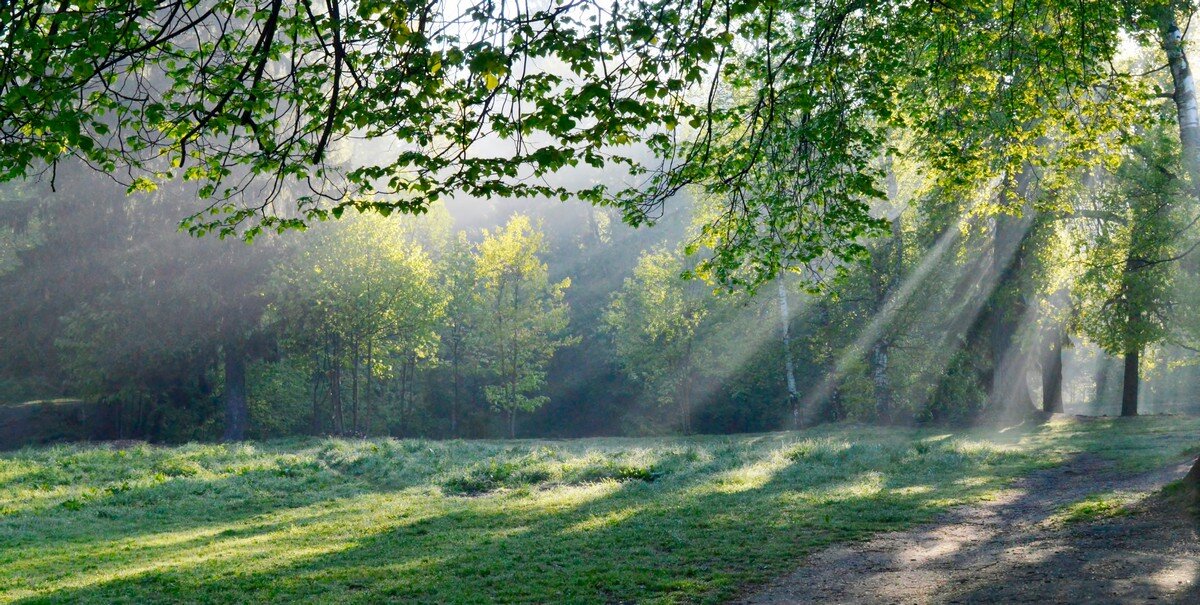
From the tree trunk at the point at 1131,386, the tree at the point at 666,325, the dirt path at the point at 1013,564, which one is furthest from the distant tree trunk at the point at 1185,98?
the tree at the point at 666,325

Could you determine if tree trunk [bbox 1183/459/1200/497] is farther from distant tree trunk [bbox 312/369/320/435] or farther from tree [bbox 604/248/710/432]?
distant tree trunk [bbox 312/369/320/435]

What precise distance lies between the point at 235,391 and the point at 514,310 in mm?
13213

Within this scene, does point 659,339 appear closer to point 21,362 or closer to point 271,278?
point 271,278

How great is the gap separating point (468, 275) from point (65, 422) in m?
19.8

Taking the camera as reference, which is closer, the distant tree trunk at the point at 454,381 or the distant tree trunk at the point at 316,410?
the distant tree trunk at the point at 316,410

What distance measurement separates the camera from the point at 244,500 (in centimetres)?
1491

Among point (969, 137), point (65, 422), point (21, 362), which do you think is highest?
point (969, 137)

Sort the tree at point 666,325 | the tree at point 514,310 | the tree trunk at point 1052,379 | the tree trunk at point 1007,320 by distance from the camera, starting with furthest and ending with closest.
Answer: the tree at point 514,310 < the tree at point 666,325 < the tree trunk at point 1052,379 < the tree trunk at point 1007,320

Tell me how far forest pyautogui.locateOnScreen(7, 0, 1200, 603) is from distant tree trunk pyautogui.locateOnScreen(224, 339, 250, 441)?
0.12m

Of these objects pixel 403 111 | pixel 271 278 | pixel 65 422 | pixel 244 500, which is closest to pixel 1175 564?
pixel 403 111

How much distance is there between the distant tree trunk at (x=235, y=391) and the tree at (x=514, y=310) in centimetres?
1168

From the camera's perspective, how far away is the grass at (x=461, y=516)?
8.20 m

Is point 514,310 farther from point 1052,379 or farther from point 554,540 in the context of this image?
point 554,540

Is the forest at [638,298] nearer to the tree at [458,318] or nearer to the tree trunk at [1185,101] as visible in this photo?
the tree trunk at [1185,101]
